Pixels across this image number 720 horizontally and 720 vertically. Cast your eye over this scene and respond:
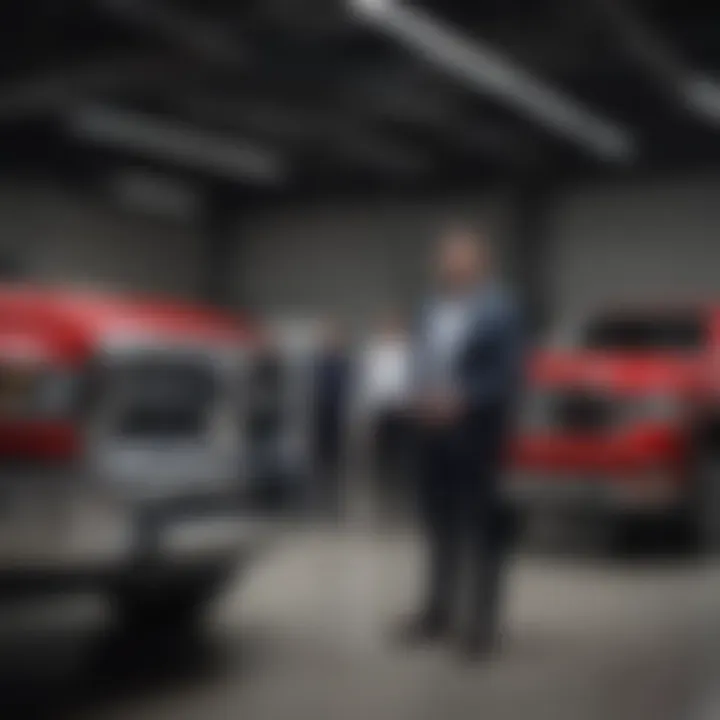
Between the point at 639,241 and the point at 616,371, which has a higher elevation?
the point at 639,241

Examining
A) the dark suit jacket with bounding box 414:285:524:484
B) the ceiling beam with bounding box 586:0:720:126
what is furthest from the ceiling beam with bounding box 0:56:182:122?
the dark suit jacket with bounding box 414:285:524:484

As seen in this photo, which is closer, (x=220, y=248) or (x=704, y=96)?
(x=220, y=248)

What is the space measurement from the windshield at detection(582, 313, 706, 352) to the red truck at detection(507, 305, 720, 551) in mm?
90

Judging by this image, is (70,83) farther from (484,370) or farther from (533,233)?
(484,370)

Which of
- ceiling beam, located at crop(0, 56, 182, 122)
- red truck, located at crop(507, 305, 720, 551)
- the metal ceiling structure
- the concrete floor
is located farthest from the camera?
ceiling beam, located at crop(0, 56, 182, 122)

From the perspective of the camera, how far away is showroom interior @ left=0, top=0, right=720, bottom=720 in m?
2.06

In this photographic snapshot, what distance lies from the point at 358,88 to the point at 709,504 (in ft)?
7.74

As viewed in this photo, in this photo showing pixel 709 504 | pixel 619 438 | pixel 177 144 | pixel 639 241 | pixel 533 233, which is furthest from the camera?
pixel 639 241

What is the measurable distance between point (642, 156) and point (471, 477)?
309cm

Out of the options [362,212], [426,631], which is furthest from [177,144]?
[426,631]

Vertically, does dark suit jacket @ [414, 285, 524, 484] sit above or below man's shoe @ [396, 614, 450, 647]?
above

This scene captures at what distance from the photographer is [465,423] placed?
2236 mm

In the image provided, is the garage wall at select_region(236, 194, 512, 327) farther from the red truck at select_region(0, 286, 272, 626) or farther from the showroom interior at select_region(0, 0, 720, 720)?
the red truck at select_region(0, 286, 272, 626)

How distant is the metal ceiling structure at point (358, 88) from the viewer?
3.76 meters
